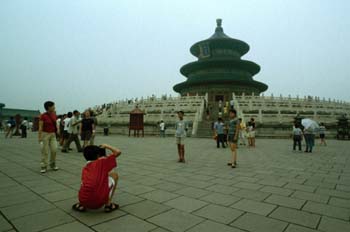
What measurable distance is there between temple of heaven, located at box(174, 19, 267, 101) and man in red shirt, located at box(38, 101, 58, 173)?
2716cm

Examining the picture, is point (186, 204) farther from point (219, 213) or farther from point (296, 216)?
point (296, 216)

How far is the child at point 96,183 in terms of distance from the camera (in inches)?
118

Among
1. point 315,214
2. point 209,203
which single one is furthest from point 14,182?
point 315,214

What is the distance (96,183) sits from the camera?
301 cm

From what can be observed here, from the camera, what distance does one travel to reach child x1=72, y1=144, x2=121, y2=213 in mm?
2992

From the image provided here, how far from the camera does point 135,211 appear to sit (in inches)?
125

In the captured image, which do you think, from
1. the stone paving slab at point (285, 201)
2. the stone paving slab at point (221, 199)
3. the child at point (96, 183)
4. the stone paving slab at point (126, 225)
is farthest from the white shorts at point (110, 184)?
the stone paving slab at point (285, 201)

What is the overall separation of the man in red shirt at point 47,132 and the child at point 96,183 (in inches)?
129

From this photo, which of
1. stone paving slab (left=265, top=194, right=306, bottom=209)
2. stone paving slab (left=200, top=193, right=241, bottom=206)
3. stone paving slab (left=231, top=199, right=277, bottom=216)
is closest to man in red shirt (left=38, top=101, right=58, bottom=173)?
stone paving slab (left=200, top=193, right=241, bottom=206)

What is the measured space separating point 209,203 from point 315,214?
4.78 feet

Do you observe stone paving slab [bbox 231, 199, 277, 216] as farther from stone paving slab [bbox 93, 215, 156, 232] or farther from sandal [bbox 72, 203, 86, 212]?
sandal [bbox 72, 203, 86, 212]

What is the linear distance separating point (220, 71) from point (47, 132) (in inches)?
1332

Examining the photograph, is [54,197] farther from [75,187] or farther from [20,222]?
[20,222]

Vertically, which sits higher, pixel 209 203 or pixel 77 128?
pixel 77 128
